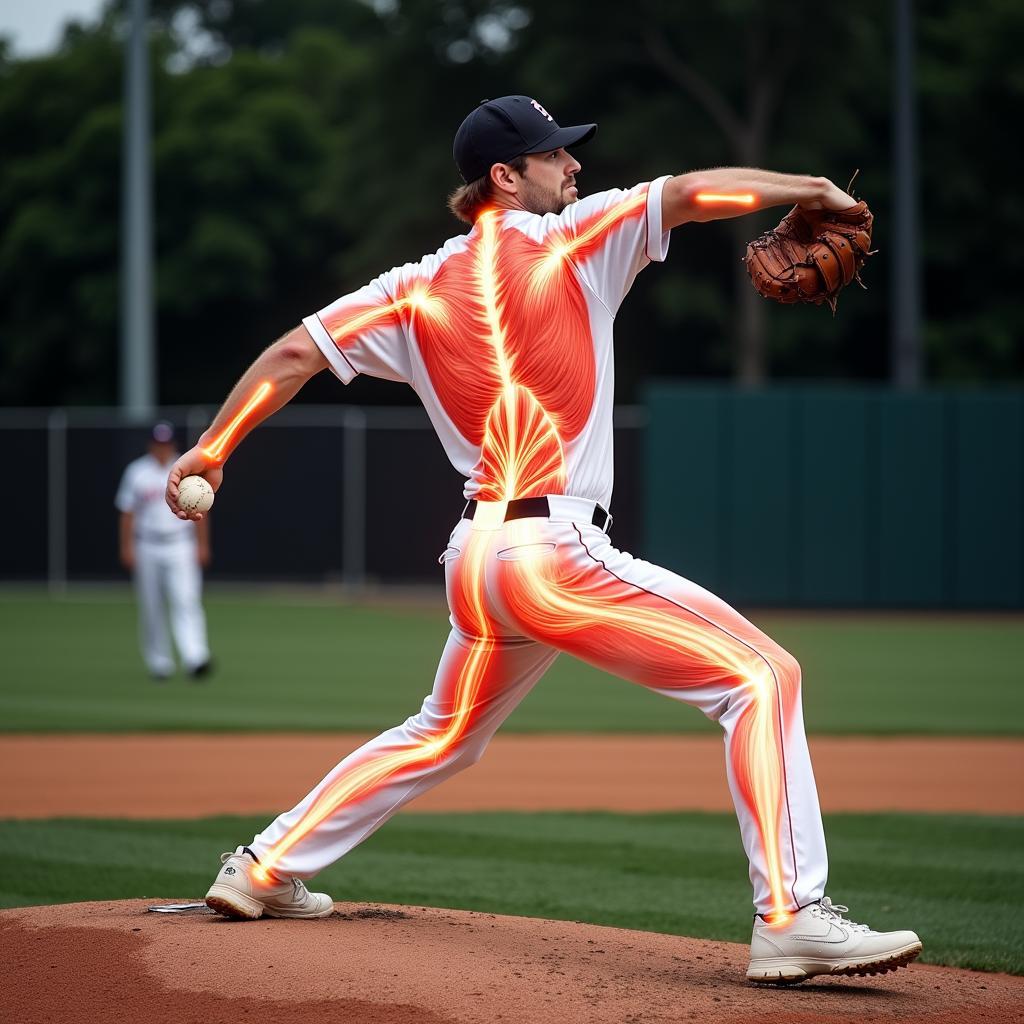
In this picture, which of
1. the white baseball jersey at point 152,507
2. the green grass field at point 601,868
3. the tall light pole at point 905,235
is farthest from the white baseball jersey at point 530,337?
the tall light pole at point 905,235

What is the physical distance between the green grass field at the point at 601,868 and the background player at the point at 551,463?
1.50 meters

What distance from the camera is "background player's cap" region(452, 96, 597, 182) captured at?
14.2 ft

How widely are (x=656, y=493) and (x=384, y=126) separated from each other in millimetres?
15367

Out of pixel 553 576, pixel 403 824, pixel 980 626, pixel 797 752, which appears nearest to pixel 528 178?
pixel 553 576

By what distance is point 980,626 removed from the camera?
2136cm

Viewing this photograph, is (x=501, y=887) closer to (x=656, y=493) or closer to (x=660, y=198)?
(x=660, y=198)

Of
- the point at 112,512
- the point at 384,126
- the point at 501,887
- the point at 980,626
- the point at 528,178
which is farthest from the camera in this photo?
the point at 384,126

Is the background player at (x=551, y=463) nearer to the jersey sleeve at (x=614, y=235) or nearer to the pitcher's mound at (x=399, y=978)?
the jersey sleeve at (x=614, y=235)

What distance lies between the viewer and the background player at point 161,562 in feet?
45.7
